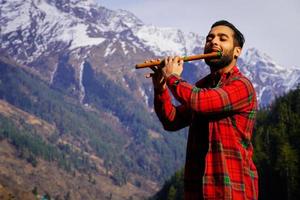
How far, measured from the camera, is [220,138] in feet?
16.8

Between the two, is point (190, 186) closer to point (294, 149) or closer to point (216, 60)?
point (216, 60)

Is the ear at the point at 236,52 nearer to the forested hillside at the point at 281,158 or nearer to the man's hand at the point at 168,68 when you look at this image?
the man's hand at the point at 168,68

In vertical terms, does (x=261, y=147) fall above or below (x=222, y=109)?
below

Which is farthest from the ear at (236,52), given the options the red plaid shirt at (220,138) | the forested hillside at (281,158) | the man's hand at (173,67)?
the forested hillside at (281,158)

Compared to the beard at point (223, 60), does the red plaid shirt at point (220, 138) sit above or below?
below

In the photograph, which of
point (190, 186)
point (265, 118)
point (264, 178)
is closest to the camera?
point (190, 186)

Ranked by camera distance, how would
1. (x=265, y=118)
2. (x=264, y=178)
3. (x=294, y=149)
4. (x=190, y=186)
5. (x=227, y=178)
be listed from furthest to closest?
(x=265, y=118)
(x=264, y=178)
(x=294, y=149)
(x=190, y=186)
(x=227, y=178)

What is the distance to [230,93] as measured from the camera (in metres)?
5.17

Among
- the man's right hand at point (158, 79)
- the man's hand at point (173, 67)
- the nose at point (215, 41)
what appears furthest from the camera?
the man's right hand at point (158, 79)

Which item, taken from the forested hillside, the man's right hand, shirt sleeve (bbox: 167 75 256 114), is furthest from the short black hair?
the forested hillside

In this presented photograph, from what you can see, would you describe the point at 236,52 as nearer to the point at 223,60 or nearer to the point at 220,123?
the point at 223,60

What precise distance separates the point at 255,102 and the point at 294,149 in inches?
3635

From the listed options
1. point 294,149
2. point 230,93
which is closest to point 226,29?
point 230,93

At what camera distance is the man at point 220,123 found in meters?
5.04
